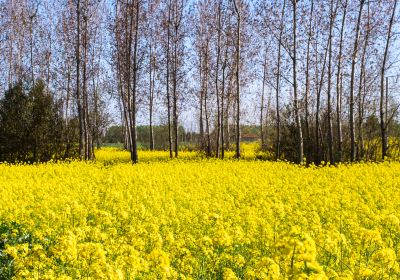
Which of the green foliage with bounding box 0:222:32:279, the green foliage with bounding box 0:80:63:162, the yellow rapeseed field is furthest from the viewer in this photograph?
the green foliage with bounding box 0:80:63:162

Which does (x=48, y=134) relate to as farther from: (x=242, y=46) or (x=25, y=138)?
(x=242, y=46)

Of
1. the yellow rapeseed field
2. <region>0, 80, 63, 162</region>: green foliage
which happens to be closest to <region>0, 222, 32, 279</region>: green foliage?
the yellow rapeseed field

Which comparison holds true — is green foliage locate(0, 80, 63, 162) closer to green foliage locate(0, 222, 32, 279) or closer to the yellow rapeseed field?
the yellow rapeseed field

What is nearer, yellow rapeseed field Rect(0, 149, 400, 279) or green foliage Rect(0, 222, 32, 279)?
yellow rapeseed field Rect(0, 149, 400, 279)

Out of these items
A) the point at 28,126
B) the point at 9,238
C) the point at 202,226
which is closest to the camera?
the point at 9,238

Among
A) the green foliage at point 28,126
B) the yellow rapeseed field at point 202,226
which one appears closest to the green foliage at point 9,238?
the yellow rapeseed field at point 202,226

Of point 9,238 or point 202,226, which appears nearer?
point 9,238

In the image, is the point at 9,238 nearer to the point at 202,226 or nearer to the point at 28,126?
the point at 202,226

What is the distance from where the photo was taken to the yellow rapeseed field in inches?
157

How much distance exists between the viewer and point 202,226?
24.2ft

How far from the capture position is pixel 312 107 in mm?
26281

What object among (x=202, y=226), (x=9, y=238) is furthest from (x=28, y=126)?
(x=202, y=226)

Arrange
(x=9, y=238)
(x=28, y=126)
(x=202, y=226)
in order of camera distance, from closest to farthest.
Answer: (x=9, y=238) < (x=202, y=226) < (x=28, y=126)

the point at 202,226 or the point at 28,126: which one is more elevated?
the point at 28,126
